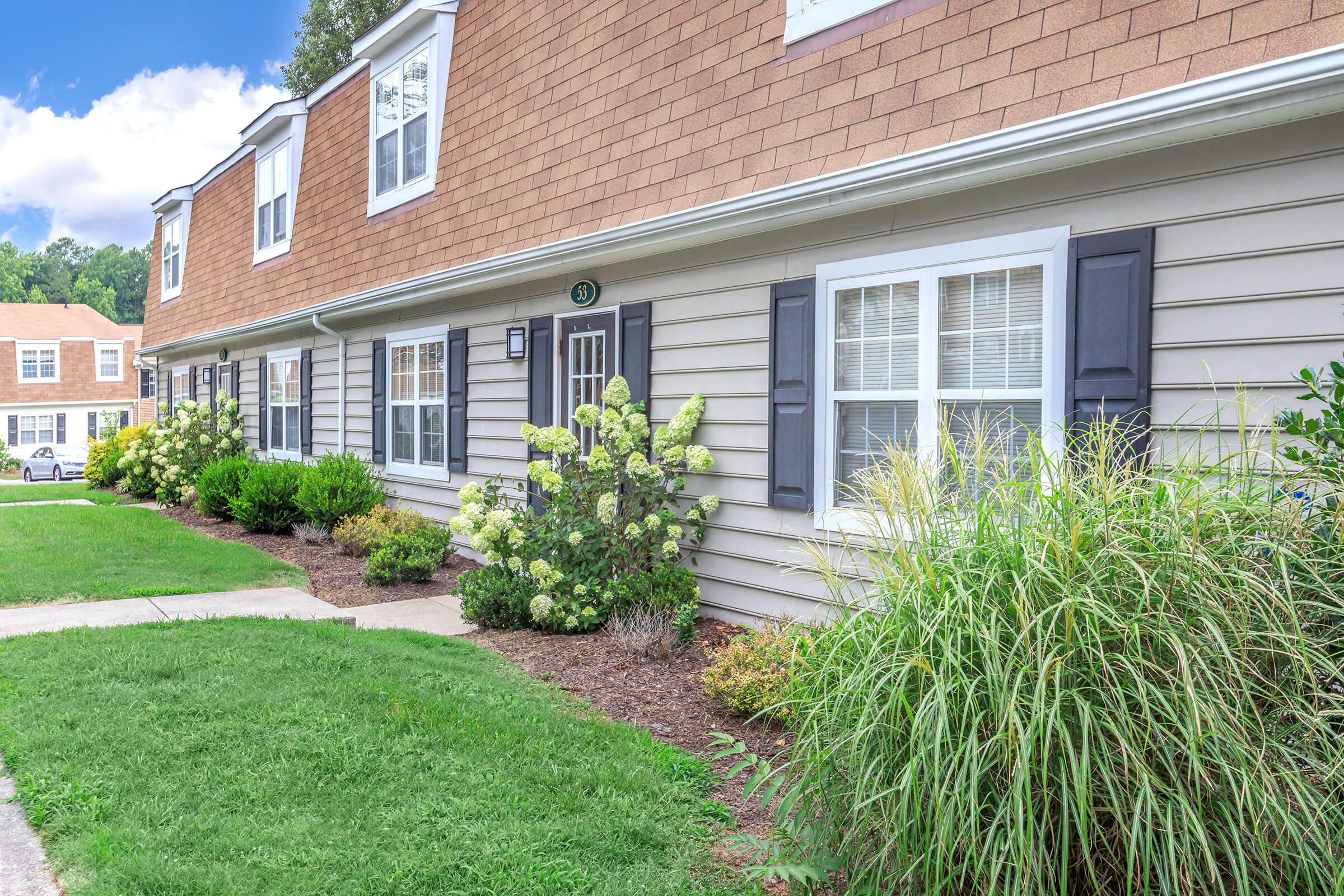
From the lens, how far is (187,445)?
13.5 metres

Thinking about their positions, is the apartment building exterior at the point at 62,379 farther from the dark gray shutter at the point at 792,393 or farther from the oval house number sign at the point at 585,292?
the dark gray shutter at the point at 792,393

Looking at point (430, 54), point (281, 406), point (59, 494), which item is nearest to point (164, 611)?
point (430, 54)

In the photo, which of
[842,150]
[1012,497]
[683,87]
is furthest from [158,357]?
[1012,497]

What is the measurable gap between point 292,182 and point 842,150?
971 centimetres

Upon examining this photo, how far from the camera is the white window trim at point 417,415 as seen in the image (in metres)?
9.15

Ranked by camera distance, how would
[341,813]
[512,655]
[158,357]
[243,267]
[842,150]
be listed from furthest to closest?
[158,357], [243,267], [512,655], [842,150], [341,813]

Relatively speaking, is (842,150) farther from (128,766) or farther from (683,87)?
(128,766)

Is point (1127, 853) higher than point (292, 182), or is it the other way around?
point (292, 182)

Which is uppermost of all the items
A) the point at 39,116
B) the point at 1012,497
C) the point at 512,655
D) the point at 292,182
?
the point at 39,116

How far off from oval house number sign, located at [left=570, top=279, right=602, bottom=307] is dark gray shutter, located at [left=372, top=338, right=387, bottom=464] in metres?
3.95

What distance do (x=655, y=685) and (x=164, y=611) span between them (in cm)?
379

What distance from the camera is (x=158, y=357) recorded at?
1850cm

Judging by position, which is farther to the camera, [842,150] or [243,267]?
[243,267]

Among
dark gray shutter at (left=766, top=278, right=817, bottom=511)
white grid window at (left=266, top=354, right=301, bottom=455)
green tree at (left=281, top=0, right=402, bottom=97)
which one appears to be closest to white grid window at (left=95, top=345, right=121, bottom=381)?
green tree at (left=281, top=0, right=402, bottom=97)
